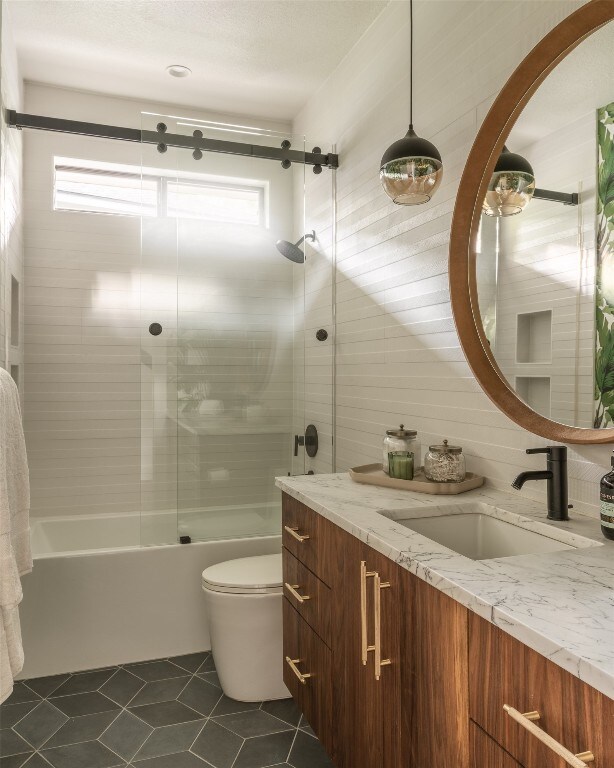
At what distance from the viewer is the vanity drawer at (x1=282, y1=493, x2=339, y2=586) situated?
1.64 metres

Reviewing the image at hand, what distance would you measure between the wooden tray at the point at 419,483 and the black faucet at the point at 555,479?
13.1 inches

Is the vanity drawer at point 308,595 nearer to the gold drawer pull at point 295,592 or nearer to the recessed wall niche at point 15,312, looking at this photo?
the gold drawer pull at point 295,592

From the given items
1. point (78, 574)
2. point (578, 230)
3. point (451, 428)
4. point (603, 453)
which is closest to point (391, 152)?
point (578, 230)

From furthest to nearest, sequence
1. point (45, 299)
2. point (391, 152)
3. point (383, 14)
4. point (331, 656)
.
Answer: point (45, 299) → point (383, 14) → point (391, 152) → point (331, 656)

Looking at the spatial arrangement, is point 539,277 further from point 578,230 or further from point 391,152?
point 391,152

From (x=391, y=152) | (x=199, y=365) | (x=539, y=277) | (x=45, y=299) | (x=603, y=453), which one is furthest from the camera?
(x=45, y=299)

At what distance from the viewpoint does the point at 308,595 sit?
182 cm

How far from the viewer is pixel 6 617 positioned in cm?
Result: 161

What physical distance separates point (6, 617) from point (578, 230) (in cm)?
180

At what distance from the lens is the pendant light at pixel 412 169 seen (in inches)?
71.1

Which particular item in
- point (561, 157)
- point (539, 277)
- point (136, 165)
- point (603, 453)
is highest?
point (136, 165)

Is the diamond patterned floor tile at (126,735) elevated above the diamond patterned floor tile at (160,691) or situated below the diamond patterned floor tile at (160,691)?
above

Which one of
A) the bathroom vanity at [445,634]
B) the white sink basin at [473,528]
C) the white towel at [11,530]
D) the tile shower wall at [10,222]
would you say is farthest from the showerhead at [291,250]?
the white sink basin at [473,528]

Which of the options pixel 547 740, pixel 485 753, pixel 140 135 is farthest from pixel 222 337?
pixel 547 740
